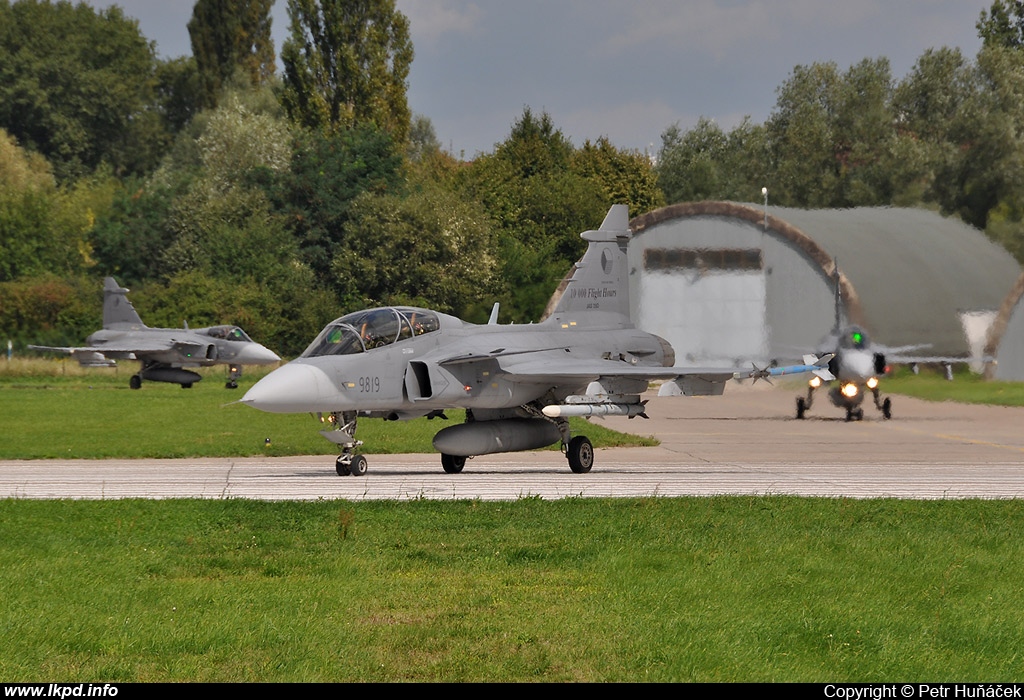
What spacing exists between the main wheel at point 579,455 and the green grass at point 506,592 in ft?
20.9

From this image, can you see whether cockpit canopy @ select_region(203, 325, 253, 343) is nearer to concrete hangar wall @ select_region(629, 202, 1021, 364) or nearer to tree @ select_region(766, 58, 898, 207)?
concrete hangar wall @ select_region(629, 202, 1021, 364)

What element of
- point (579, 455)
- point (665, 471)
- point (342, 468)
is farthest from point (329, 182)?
point (342, 468)

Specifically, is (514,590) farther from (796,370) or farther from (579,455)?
(796,370)

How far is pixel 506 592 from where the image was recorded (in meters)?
10.1

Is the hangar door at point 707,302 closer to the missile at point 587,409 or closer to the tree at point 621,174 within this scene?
the missile at point 587,409

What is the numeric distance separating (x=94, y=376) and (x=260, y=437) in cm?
3136

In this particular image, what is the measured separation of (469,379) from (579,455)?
229 centimetres

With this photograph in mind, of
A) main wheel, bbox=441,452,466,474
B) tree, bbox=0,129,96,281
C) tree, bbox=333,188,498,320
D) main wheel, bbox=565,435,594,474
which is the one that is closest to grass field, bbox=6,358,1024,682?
main wheel, bbox=565,435,594,474

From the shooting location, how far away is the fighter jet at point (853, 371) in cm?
3634

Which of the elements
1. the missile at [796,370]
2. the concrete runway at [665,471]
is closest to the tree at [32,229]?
the concrete runway at [665,471]

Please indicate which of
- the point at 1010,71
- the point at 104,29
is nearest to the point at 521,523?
the point at 1010,71

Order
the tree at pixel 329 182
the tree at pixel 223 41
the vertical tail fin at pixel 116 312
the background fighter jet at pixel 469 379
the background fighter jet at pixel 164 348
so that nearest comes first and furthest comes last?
the background fighter jet at pixel 469 379
the background fighter jet at pixel 164 348
the vertical tail fin at pixel 116 312
the tree at pixel 329 182
the tree at pixel 223 41

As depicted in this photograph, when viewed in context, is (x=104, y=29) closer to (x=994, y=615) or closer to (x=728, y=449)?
(x=728, y=449)

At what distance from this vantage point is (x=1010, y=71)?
176ft
